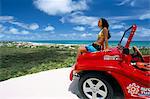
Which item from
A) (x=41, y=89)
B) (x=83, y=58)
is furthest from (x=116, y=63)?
(x=41, y=89)

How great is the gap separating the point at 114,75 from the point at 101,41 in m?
1.22

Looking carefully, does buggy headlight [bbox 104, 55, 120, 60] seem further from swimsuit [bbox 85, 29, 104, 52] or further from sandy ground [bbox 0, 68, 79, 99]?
sandy ground [bbox 0, 68, 79, 99]

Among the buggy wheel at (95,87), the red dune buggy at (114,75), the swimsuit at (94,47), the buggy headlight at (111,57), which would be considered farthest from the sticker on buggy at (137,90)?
the swimsuit at (94,47)

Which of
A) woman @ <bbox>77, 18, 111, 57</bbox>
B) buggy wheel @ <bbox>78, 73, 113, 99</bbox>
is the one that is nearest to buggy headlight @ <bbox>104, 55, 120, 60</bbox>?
buggy wheel @ <bbox>78, 73, 113, 99</bbox>

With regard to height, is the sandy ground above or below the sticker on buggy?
below

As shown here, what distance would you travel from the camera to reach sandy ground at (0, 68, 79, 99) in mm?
5273

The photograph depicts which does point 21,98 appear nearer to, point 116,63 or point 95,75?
point 95,75

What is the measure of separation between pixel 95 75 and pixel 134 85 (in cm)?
62

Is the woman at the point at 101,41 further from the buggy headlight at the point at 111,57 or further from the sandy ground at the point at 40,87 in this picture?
the sandy ground at the point at 40,87

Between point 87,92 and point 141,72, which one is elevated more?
point 141,72

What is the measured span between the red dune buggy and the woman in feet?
1.77

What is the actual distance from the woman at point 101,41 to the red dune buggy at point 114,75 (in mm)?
540

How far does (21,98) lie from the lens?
5.12 m

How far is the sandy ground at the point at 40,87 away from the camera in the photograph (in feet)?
17.3
